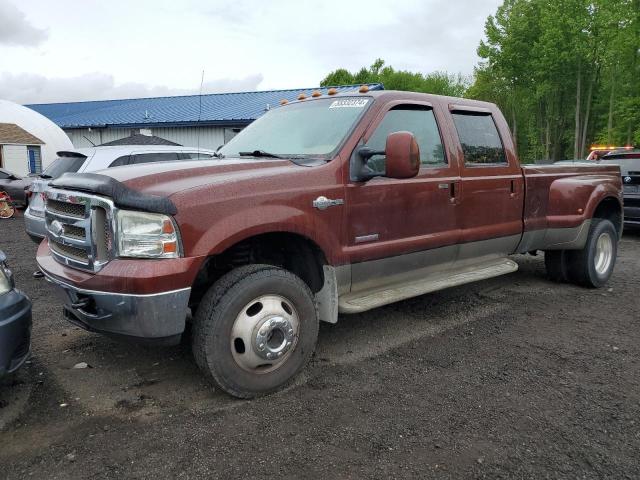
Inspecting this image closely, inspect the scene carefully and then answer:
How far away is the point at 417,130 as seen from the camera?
170 inches

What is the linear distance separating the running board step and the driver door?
0.23 feet

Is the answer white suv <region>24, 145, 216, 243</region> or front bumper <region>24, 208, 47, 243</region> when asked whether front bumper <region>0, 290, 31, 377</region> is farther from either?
white suv <region>24, 145, 216, 243</region>

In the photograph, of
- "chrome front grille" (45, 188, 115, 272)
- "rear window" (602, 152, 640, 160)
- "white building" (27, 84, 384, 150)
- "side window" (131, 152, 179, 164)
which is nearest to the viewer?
"chrome front grille" (45, 188, 115, 272)

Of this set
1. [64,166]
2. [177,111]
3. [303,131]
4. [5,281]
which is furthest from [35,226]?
[177,111]

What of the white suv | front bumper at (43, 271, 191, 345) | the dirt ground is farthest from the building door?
front bumper at (43, 271, 191, 345)

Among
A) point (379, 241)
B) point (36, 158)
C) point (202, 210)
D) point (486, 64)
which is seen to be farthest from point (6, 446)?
point (486, 64)

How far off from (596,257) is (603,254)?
199 millimetres

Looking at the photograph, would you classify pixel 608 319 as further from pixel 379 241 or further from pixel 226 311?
A: pixel 226 311

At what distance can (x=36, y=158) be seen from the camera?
29.8 meters

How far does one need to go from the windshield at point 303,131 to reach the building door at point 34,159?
29.5m

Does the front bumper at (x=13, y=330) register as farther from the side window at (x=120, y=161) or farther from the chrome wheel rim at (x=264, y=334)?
the side window at (x=120, y=161)

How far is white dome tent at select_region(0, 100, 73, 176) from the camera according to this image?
28.4 m

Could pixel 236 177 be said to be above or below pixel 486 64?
below

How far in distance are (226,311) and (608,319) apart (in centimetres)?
384
